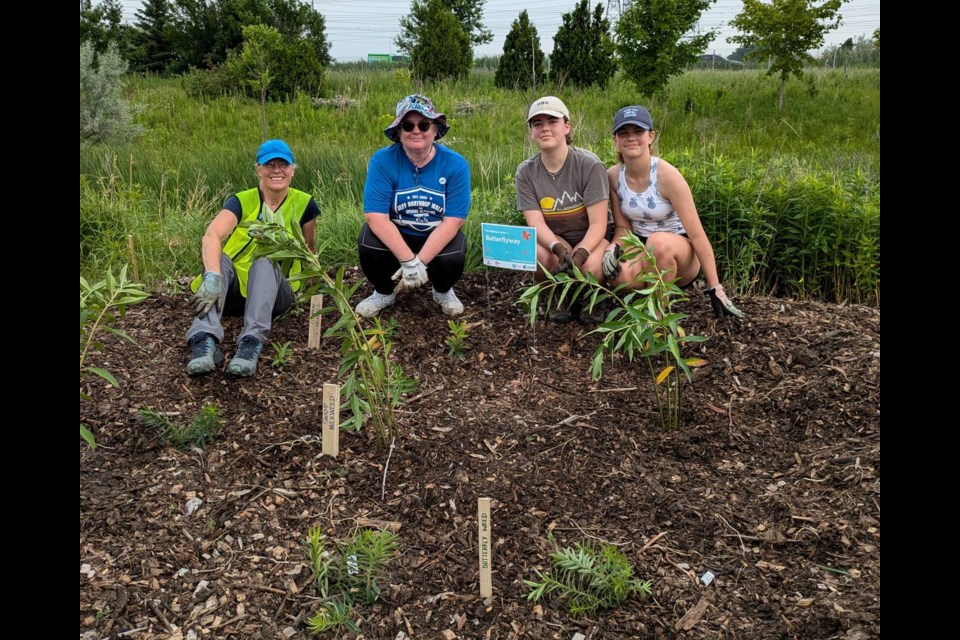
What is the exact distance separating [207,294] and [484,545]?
1951 millimetres

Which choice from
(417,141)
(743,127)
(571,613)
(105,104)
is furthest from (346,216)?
(743,127)

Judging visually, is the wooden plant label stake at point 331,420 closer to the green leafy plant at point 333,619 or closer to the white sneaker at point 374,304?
the green leafy plant at point 333,619

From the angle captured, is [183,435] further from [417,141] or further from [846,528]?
[846,528]

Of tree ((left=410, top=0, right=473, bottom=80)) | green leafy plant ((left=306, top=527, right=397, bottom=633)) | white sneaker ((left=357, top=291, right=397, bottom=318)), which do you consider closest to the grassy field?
tree ((left=410, top=0, right=473, bottom=80))

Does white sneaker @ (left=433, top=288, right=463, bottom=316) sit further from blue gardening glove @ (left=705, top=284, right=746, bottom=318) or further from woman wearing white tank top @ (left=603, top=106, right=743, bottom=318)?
blue gardening glove @ (left=705, top=284, right=746, bottom=318)

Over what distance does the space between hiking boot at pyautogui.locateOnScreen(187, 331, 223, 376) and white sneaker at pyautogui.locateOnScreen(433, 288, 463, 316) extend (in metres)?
1.17

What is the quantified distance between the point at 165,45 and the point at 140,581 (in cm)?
2131

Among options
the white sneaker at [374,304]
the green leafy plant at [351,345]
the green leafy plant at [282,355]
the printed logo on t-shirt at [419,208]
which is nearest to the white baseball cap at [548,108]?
the printed logo on t-shirt at [419,208]

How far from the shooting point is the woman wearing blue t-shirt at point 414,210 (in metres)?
3.65

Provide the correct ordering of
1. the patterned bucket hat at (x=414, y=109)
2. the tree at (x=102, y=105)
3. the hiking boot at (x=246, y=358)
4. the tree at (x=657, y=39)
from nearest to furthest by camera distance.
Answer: the hiking boot at (x=246, y=358) → the patterned bucket hat at (x=414, y=109) → the tree at (x=102, y=105) → the tree at (x=657, y=39)

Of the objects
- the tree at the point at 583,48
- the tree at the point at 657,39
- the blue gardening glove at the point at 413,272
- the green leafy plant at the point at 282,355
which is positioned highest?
the tree at the point at 583,48

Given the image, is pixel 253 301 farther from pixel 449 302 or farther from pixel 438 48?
pixel 438 48

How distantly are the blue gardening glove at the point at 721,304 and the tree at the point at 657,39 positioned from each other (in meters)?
8.27

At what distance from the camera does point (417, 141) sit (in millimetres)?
3625
